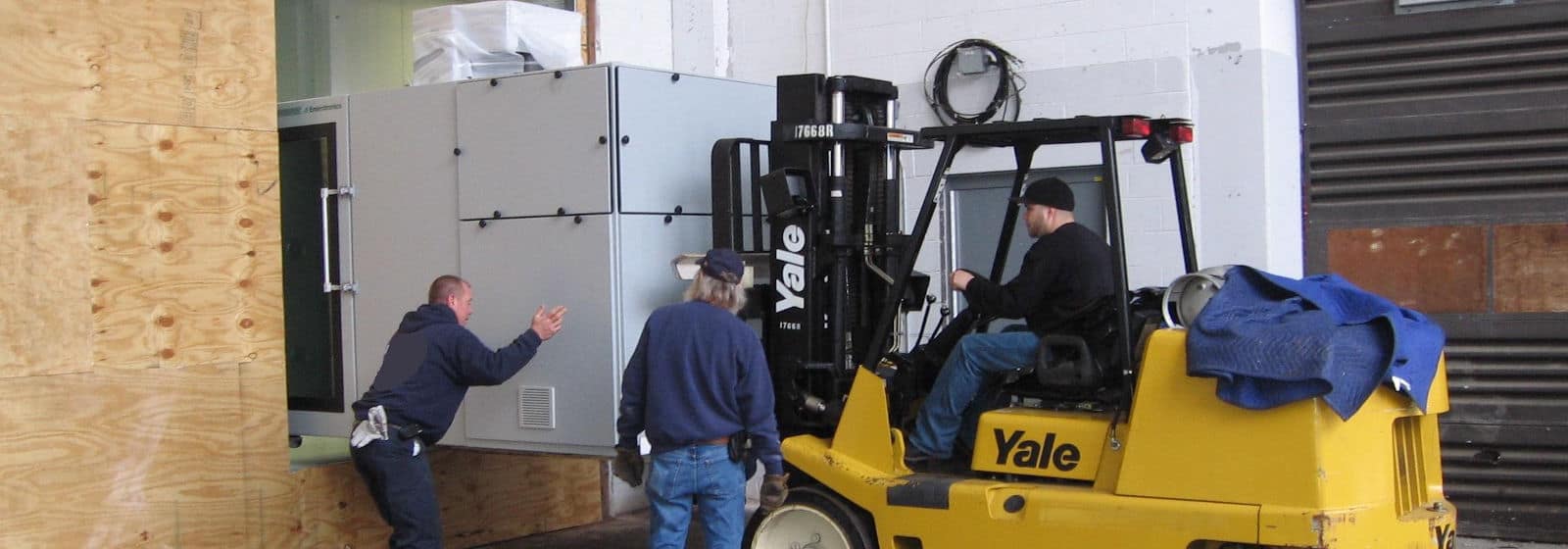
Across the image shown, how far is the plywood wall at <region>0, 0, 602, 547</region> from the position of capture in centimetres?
687

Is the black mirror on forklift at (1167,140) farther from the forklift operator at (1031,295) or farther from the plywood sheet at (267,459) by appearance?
the plywood sheet at (267,459)

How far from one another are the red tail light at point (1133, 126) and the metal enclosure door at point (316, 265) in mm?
4164

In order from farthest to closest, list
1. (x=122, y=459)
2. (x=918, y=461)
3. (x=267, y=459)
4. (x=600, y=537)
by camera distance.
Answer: (x=600, y=537), (x=267, y=459), (x=122, y=459), (x=918, y=461)

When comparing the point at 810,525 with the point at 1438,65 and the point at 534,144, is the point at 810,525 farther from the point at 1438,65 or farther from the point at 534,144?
the point at 1438,65

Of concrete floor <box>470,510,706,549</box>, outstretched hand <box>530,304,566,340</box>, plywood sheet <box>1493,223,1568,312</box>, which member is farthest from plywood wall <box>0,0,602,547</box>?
plywood sheet <box>1493,223,1568,312</box>

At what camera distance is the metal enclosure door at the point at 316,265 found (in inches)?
324

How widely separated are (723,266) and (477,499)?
3.38 m

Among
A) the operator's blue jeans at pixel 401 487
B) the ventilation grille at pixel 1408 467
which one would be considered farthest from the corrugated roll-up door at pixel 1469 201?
the operator's blue jeans at pixel 401 487

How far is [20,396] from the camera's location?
6.81m

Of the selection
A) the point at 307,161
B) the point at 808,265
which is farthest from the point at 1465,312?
the point at 307,161

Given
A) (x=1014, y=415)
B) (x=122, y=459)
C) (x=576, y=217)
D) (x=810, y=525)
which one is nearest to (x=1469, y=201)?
(x=1014, y=415)

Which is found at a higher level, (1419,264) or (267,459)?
(1419,264)

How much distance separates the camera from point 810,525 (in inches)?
270

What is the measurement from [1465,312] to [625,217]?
466cm
